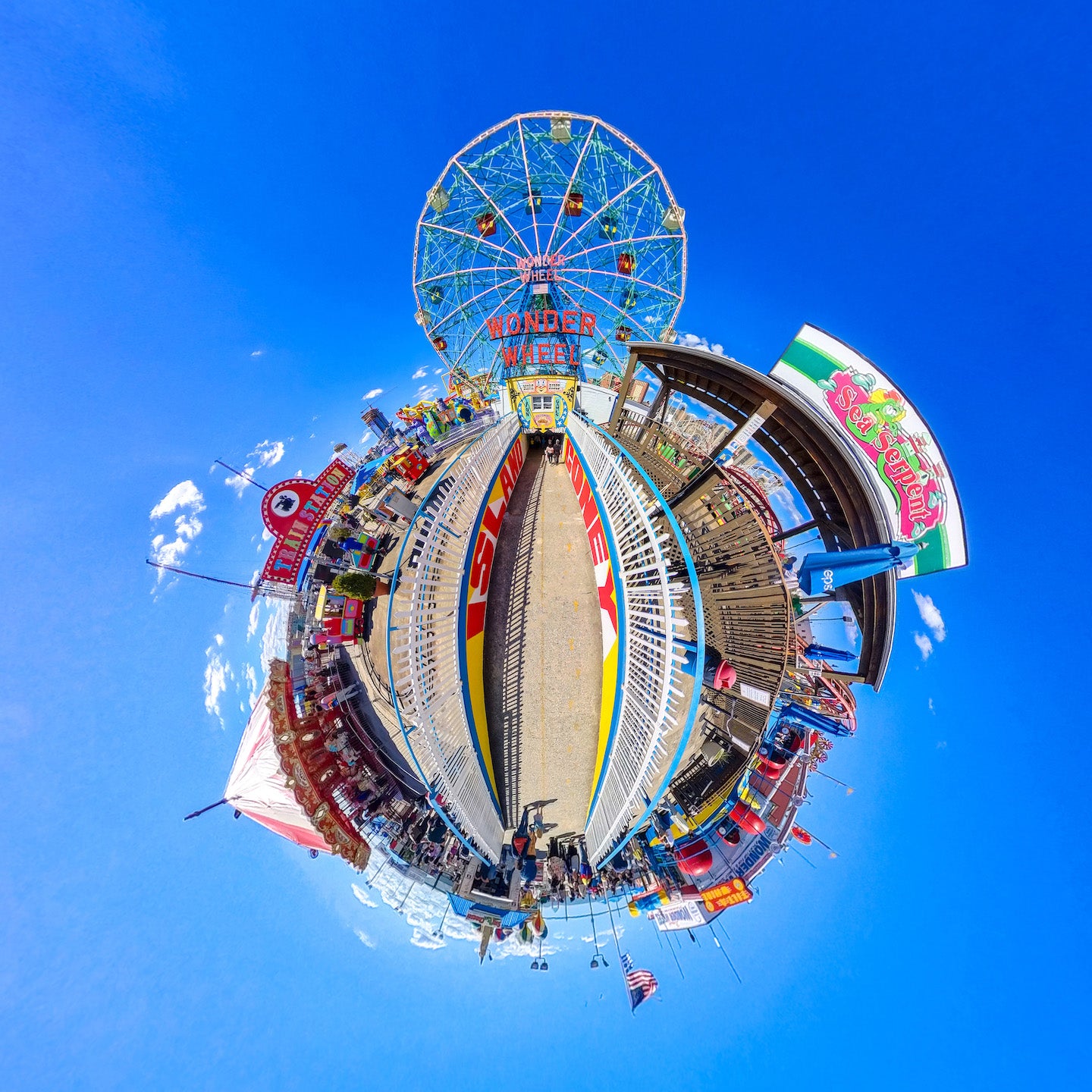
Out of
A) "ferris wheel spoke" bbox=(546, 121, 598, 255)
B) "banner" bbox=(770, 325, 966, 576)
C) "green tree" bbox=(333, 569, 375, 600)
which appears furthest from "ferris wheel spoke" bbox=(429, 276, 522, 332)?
"banner" bbox=(770, 325, 966, 576)

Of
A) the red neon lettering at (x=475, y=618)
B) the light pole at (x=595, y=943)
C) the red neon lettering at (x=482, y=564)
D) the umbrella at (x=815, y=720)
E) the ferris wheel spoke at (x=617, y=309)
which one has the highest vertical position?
the ferris wheel spoke at (x=617, y=309)

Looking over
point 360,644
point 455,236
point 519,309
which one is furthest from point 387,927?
point 455,236

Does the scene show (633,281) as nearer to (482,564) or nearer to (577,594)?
(577,594)

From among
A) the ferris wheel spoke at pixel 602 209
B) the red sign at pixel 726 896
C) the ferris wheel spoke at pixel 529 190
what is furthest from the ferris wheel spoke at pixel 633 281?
the red sign at pixel 726 896

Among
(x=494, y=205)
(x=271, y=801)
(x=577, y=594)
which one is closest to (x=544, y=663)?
(x=577, y=594)

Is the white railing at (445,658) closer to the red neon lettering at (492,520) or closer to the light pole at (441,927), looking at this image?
the red neon lettering at (492,520)

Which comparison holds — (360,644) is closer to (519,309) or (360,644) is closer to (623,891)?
(623,891)
